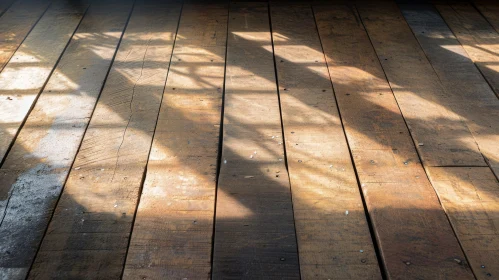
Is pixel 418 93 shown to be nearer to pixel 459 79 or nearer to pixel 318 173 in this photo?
pixel 459 79

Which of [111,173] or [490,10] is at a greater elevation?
[490,10]

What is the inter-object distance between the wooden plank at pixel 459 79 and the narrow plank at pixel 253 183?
929 millimetres

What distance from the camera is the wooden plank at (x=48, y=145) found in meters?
2.03

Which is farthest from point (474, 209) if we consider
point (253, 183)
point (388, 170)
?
point (253, 183)

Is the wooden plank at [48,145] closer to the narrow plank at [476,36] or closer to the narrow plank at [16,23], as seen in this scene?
the narrow plank at [16,23]

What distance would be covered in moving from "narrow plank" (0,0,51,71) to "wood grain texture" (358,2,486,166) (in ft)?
7.36

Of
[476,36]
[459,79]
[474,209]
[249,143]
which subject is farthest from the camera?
[476,36]

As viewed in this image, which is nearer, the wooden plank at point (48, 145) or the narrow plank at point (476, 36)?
the wooden plank at point (48, 145)

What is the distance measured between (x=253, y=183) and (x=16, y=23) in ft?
7.81

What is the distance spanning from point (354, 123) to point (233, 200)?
823 mm

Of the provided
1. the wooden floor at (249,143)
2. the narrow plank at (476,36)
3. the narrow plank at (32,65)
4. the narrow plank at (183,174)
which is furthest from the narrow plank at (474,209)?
the narrow plank at (32,65)

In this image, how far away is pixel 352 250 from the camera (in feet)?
6.48

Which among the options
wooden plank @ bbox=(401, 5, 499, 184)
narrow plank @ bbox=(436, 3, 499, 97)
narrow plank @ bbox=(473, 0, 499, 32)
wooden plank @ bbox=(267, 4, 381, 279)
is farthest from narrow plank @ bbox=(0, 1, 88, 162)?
narrow plank @ bbox=(473, 0, 499, 32)

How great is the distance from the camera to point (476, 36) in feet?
11.7
